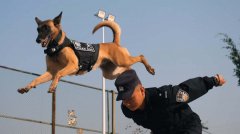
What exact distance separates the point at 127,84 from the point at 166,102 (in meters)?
0.37

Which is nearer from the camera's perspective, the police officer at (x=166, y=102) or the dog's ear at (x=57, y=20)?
the police officer at (x=166, y=102)

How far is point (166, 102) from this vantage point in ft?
12.0

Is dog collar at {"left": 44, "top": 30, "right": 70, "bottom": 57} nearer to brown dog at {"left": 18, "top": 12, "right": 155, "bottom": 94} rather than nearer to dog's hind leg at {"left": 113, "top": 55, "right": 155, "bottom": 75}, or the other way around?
brown dog at {"left": 18, "top": 12, "right": 155, "bottom": 94}

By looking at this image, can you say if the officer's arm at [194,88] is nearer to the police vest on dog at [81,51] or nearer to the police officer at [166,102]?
the police officer at [166,102]

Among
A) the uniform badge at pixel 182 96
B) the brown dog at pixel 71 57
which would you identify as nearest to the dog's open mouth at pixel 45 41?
the brown dog at pixel 71 57

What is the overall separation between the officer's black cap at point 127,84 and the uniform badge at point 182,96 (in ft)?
1.13

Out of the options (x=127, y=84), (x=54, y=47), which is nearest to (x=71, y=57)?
(x=54, y=47)

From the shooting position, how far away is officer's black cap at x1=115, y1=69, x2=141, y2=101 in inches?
138

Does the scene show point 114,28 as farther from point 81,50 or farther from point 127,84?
point 127,84

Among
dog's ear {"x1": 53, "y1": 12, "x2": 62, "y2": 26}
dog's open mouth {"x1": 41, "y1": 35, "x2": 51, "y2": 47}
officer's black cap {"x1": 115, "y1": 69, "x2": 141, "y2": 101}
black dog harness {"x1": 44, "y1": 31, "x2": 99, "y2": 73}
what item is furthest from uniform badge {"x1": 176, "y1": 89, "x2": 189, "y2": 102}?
dog's ear {"x1": 53, "y1": 12, "x2": 62, "y2": 26}

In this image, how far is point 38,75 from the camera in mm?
8953

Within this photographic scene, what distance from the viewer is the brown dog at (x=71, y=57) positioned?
7961 millimetres

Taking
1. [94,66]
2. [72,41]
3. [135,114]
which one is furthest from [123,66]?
[135,114]

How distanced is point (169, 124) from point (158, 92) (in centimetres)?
30
